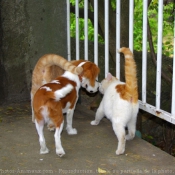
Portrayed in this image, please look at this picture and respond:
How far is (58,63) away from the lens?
4.46 metres

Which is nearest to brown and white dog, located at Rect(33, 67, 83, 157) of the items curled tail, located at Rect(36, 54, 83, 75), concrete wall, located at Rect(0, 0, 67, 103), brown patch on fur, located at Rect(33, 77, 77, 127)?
brown patch on fur, located at Rect(33, 77, 77, 127)

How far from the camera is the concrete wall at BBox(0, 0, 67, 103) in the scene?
5.42 m

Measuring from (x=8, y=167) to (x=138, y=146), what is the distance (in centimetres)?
144

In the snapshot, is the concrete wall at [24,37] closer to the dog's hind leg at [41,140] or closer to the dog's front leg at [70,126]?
the dog's front leg at [70,126]

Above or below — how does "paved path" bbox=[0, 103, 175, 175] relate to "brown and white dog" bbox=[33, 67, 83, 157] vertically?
below

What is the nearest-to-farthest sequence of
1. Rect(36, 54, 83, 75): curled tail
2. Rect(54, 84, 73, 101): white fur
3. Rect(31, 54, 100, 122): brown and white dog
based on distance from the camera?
Rect(54, 84, 73, 101): white fur < Rect(36, 54, 83, 75): curled tail < Rect(31, 54, 100, 122): brown and white dog

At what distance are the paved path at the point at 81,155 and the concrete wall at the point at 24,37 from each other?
989 millimetres

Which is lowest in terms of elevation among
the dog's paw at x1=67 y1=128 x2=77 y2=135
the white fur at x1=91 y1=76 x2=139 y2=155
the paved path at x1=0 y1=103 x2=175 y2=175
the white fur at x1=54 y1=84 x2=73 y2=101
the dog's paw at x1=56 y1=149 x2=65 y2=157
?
the paved path at x1=0 y1=103 x2=175 y2=175

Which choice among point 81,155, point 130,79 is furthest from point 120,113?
point 81,155

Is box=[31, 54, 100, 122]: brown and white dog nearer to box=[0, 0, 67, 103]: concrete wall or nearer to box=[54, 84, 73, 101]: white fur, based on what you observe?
box=[54, 84, 73, 101]: white fur

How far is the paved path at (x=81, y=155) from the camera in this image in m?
3.52

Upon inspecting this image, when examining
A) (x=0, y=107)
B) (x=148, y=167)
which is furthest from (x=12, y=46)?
(x=148, y=167)

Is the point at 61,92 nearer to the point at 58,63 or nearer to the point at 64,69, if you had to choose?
the point at 58,63

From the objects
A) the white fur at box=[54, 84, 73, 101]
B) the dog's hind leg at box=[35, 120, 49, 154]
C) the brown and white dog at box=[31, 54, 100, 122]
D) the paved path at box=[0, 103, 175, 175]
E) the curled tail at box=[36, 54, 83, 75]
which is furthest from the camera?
the brown and white dog at box=[31, 54, 100, 122]
